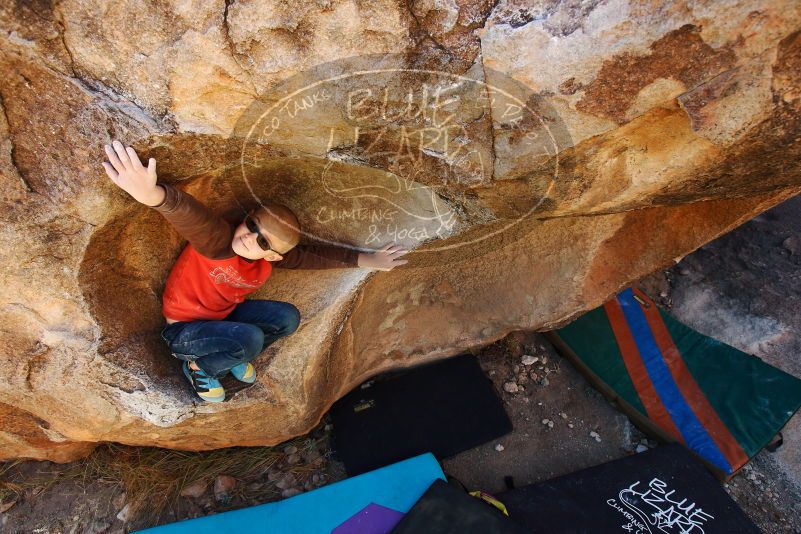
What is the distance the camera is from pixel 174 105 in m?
1.31

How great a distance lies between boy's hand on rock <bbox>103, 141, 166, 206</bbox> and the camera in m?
1.33

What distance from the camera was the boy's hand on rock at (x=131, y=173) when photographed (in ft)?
4.37

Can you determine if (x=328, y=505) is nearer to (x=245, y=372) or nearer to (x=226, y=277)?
(x=245, y=372)

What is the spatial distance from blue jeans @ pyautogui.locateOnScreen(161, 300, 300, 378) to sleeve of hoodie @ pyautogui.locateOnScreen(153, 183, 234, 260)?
27 centimetres

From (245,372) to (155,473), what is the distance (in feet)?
2.74

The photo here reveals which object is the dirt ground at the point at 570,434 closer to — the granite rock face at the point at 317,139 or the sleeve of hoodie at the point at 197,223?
the granite rock face at the point at 317,139

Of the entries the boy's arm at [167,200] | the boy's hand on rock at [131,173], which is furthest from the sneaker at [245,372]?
the boy's hand on rock at [131,173]

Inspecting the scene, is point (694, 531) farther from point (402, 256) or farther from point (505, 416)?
A: point (402, 256)

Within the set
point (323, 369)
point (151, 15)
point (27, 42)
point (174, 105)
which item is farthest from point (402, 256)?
point (27, 42)

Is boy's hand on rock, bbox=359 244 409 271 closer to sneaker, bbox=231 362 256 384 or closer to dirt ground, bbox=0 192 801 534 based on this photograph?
sneaker, bbox=231 362 256 384

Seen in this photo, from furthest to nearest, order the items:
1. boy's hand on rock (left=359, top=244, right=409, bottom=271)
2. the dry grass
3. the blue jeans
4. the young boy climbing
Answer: the dry grass
boy's hand on rock (left=359, top=244, right=409, bottom=271)
the blue jeans
the young boy climbing

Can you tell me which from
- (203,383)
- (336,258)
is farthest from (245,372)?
(336,258)

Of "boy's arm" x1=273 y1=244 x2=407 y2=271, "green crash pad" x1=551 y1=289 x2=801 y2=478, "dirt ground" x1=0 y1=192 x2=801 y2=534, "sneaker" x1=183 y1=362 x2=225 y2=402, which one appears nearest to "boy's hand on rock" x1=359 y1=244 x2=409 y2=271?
"boy's arm" x1=273 y1=244 x2=407 y2=271

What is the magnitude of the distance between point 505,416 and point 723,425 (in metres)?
0.99
